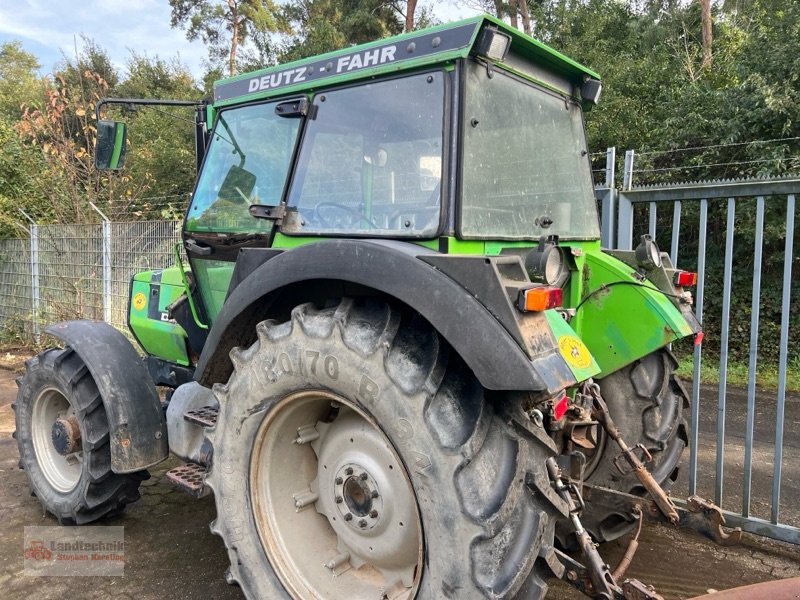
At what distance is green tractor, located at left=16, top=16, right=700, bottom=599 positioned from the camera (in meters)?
1.74

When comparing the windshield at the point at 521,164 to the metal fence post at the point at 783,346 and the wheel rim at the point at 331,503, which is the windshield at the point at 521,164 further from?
the metal fence post at the point at 783,346

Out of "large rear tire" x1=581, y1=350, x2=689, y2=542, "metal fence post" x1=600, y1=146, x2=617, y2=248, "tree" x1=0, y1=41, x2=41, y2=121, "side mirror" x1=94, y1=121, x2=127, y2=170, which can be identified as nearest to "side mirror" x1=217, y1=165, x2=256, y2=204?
"side mirror" x1=94, y1=121, x2=127, y2=170

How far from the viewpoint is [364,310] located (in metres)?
2.06

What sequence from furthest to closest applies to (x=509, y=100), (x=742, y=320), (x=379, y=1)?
(x=379, y=1)
(x=742, y=320)
(x=509, y=100)

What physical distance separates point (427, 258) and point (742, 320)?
7.90m

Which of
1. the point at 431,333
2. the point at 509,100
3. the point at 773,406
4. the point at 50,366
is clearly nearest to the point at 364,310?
the point at 431,333

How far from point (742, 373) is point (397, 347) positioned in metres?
6.71

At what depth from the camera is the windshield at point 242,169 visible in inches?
→ 106

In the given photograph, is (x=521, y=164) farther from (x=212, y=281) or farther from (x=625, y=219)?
(x=212, y=281)

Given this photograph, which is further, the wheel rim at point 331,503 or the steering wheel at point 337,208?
the steering wheel at point 337,208

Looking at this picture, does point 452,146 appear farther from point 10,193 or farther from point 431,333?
point 10,193

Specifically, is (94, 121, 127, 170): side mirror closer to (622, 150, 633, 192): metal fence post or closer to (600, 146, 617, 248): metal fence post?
(600, 146, 617, 248): metal fence post

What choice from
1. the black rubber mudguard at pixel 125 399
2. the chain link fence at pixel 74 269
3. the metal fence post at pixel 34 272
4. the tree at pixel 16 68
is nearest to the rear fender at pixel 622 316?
the black rubber mudguard at pixel 125 399

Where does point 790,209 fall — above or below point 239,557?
above
